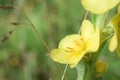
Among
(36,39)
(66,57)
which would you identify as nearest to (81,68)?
(66,57)

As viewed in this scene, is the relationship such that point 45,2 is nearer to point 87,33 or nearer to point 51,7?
point 51,7

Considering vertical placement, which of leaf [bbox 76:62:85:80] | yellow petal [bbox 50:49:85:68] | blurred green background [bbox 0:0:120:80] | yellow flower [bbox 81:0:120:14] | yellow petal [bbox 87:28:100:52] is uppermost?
yellow flower [bbox 81:0:120:14]

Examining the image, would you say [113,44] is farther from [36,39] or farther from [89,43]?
[36,39]

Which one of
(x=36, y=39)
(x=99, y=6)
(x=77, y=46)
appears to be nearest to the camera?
(x=99, y=6)

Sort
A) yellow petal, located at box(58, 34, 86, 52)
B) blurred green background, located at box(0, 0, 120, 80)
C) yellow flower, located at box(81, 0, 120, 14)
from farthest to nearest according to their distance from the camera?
blurred green background, located at box(0, 0, 120, 80) → yellow petal, located at box(58, 34, 86, 52) → yellow flower, located at box(81, 0, 120, 14)

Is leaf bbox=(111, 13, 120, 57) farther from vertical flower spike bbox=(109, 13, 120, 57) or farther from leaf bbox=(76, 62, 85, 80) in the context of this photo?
leaf bbox=(76, 62, 85, 80)

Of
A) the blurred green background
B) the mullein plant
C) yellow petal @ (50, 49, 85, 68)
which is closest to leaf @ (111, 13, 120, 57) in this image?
the mullein plant

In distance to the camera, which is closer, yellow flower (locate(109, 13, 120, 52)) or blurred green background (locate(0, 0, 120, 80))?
yellow flower (locate(109, 13, 120, 52))

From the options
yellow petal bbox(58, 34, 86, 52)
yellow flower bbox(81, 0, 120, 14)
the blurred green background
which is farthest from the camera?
the blurred green background
